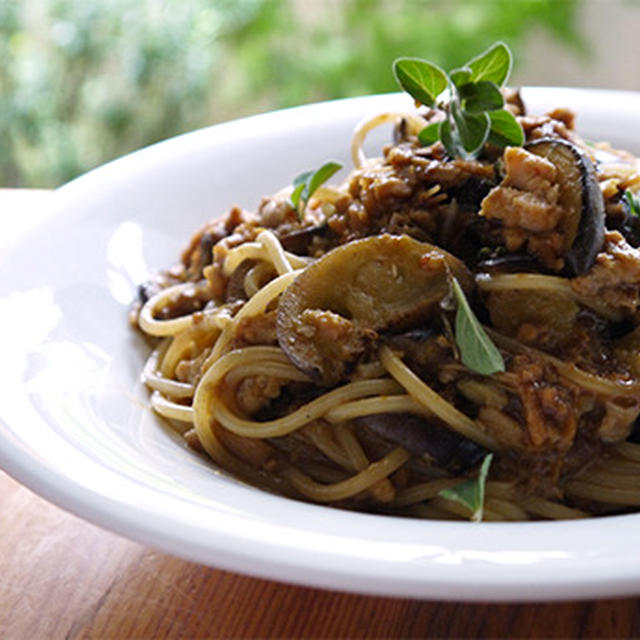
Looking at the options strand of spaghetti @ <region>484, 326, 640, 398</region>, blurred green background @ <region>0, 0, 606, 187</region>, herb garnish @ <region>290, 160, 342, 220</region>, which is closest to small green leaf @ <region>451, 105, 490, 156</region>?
herb garnish @ <region>290, 160, 342, 220</region>

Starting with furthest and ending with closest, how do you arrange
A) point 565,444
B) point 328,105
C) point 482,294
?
1. point 328,105
2. point 482,294
3. point 565,444

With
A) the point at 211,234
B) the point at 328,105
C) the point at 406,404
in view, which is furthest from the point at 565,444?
the point at 328,105

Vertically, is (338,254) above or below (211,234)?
above

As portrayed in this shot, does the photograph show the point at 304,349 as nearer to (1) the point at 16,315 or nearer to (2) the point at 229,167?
(1) the point at 16,315

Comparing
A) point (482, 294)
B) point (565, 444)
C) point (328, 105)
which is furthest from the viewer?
point (328, 105)

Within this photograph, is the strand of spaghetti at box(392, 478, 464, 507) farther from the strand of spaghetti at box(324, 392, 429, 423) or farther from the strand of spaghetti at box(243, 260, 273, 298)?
A: the strand of spaghetti at box(243, 260, 273, 298)

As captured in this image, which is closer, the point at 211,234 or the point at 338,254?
the point at 338,254
